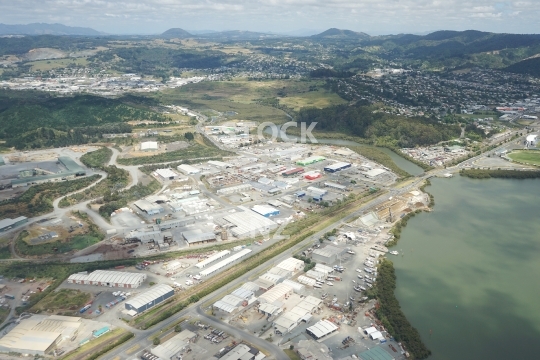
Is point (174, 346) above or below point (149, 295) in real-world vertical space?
below

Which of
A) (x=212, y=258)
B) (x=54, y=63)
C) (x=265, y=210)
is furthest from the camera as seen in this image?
(x=54, y=63)

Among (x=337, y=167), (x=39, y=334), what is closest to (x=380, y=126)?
(x=337, y=167)

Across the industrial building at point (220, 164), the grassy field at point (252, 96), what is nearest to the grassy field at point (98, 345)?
the industrial building at point (220, 164)

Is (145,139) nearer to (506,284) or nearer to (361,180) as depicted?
(361,180)

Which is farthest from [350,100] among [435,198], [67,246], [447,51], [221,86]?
[447,51]

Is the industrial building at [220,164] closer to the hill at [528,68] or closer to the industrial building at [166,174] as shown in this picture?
the industrial building at [166,174]

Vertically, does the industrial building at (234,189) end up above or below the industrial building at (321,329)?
above

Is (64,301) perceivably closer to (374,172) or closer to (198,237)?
(198,237)
